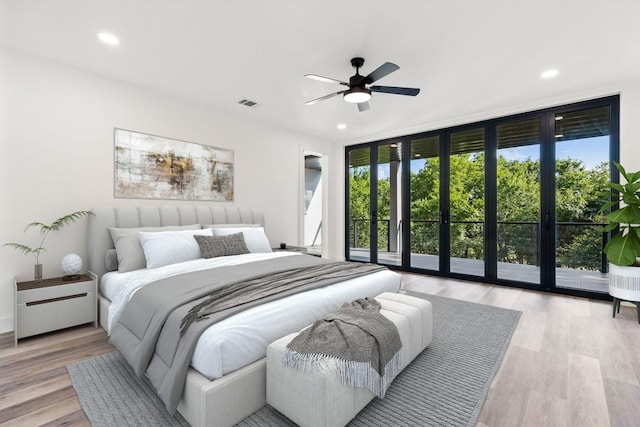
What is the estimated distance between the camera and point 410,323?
2.18 metres

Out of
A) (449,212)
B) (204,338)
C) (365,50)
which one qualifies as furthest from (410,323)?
(449,212)

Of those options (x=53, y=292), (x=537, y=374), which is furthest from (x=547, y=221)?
(x=53, y=292)

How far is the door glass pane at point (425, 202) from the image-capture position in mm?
5461

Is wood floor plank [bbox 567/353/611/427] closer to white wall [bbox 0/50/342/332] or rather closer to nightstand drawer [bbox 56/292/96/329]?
nightstand drawer [bbox 56/292/96/329]

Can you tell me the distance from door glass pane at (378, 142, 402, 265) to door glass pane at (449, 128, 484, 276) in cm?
113

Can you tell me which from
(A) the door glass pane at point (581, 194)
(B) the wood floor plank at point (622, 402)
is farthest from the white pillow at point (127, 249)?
(A) the door glass pane at point (581, 194)

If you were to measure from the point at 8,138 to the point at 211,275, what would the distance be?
2510 mm

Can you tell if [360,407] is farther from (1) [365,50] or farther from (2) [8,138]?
(2) [8,138]

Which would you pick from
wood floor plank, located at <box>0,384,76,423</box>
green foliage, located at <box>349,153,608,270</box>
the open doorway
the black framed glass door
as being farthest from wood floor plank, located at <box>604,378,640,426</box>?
the open doorway

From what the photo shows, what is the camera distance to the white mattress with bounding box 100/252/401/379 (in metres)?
1.61

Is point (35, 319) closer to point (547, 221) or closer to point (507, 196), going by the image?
point (507, 196)

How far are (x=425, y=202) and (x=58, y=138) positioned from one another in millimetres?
5457

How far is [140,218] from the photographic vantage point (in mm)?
3590

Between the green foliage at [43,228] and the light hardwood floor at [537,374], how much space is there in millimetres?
810
